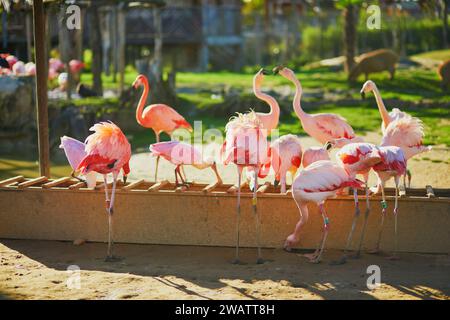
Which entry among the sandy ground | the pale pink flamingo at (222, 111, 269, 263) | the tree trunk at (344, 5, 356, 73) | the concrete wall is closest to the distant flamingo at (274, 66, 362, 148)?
the sandy ground

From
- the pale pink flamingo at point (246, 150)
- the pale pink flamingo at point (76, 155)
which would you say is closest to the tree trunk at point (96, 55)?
the pale pink flamingo at point (76, 155)

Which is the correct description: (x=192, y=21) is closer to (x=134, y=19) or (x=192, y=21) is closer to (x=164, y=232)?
(x=134, y=19)

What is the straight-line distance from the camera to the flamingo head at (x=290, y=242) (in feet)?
23.8

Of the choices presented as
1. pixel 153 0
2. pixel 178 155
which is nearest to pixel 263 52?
pixel 153 0

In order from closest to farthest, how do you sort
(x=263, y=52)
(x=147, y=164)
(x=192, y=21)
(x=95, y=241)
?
1. (x=95, y=241)
2. (x=147, y=164)
3. (x=192, y=21)
4. (x=263, y=52)

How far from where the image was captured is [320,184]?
6.79 meters

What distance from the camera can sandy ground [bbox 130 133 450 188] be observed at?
990cm

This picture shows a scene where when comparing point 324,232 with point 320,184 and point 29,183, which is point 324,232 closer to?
point 320,184

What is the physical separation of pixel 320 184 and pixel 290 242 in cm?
75

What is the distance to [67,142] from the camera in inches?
312

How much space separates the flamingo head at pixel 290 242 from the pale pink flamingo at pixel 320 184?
281 mm

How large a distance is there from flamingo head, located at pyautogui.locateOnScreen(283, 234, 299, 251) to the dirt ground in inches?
2.8

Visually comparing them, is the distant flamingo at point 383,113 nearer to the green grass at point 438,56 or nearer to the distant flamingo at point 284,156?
the distant flamingo at point 284,156
